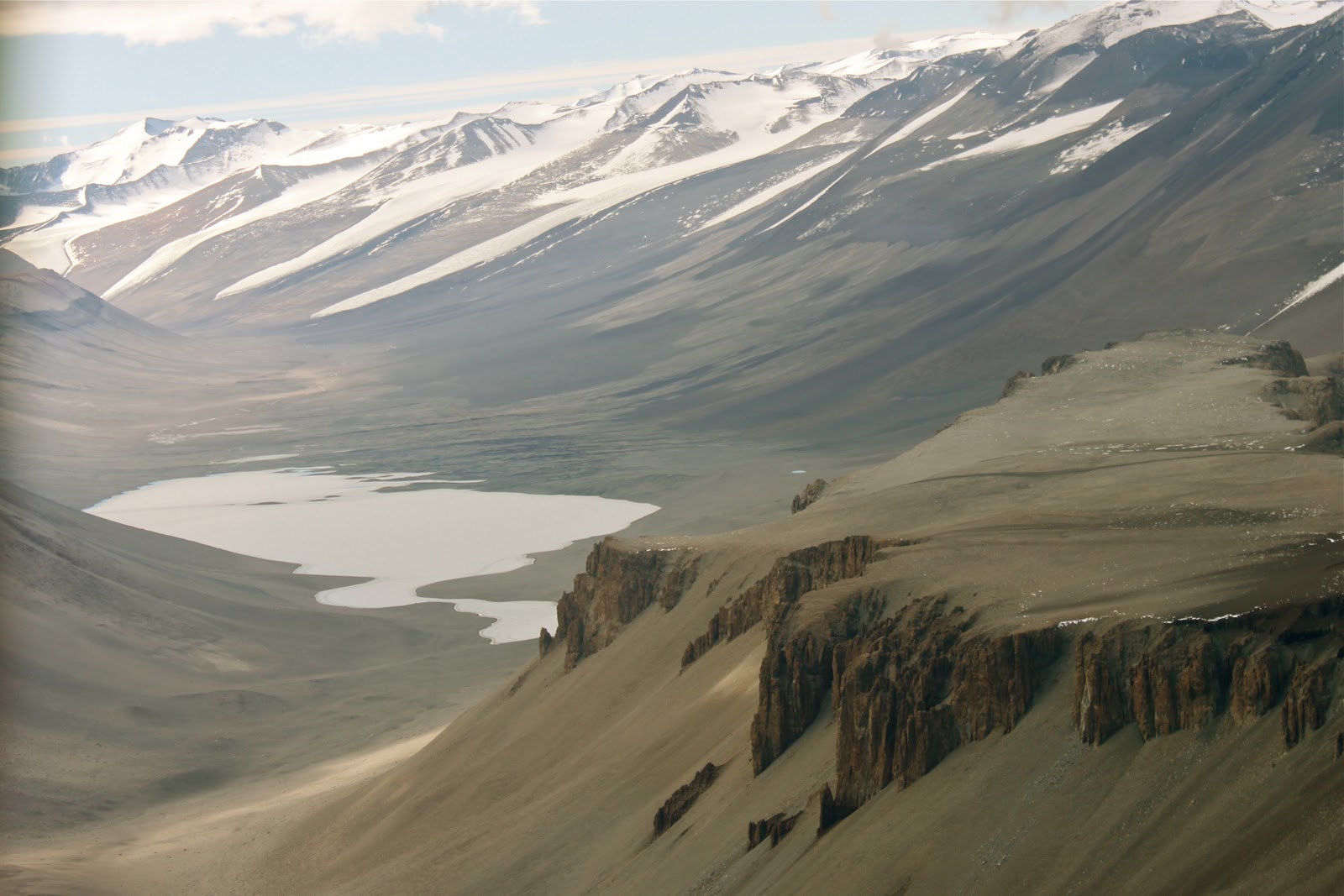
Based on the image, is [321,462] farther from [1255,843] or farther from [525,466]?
[1255,843]

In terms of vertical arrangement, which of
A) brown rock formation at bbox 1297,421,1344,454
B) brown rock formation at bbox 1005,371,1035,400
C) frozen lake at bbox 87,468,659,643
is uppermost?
brown rock formation at bbox 1005,371,1035,400

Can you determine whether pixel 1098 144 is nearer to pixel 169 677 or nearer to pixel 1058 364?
pixel 1058 364

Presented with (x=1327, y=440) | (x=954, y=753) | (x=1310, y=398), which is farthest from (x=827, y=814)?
(x=1310, y=398)

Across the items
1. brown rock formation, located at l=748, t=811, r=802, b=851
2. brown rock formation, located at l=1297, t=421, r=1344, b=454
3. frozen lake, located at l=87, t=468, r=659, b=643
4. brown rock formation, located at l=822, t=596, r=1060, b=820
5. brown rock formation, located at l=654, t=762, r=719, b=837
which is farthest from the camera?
frozen lake, located at l=87, t=468, r=659, b=643

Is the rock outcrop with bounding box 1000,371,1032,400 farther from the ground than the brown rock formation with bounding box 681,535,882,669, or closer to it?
farther from the ground

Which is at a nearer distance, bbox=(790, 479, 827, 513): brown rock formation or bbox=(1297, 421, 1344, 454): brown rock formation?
bbox=(1297, 421, 1344, 454): brown rock formation

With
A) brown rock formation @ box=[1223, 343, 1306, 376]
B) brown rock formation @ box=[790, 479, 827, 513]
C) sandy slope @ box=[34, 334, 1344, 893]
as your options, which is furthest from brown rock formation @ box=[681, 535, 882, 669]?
brown rock formation @ box=[1223, 343, 1306, 376]

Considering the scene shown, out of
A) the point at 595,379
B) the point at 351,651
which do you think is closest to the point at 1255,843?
the point at 351,651

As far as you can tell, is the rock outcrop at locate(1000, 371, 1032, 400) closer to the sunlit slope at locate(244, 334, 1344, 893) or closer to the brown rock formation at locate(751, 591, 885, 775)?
the sunlit slope at locate(244, 334, 1344, 893)
